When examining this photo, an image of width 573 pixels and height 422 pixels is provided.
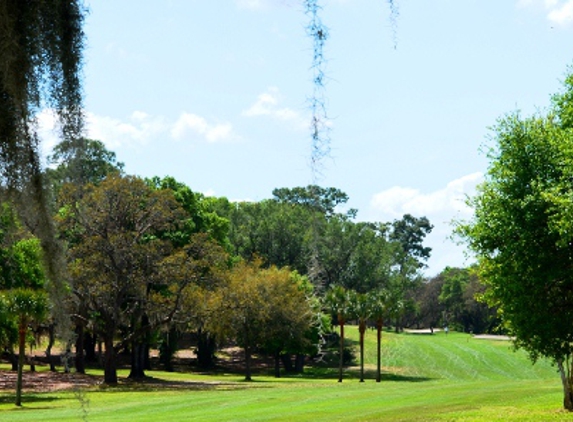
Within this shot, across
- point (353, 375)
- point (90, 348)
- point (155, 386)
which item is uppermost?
point (90, 348)

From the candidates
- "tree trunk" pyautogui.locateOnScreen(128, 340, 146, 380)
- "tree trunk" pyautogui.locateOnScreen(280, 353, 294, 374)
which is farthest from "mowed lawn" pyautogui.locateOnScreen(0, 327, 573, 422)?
"tree trunk" pyautogui.locateOnScreen(280, 353, 294, 374)

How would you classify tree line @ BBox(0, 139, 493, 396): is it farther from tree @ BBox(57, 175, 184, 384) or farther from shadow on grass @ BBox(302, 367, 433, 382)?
shadow on grass @ BBox(302, 367, 433, 382)

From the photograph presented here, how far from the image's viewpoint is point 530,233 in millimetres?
23125

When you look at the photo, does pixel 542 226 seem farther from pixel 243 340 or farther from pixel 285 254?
pixel 285 254

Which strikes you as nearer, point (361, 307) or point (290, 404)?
point (290, 404)

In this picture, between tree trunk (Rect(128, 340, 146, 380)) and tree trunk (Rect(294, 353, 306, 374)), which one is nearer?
tree trunk (Rect(128, 340, 146, 380))

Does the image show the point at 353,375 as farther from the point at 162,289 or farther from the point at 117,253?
the point at 117,253

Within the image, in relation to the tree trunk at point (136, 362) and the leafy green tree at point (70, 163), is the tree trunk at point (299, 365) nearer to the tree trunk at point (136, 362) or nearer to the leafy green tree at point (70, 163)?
the tree trunk at point (136, 362)

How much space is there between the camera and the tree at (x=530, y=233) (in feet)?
75.5

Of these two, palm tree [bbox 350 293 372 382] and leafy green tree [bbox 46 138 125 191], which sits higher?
palm tree [bbox 350 293 372 382]

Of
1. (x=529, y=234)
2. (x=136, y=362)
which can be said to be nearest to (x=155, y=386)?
(x=136, y=362)

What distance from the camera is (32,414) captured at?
32.9 meters

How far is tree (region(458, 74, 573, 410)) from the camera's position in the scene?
906 inches

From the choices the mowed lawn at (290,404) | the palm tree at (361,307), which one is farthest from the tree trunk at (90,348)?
the palm tree at (361,307)
